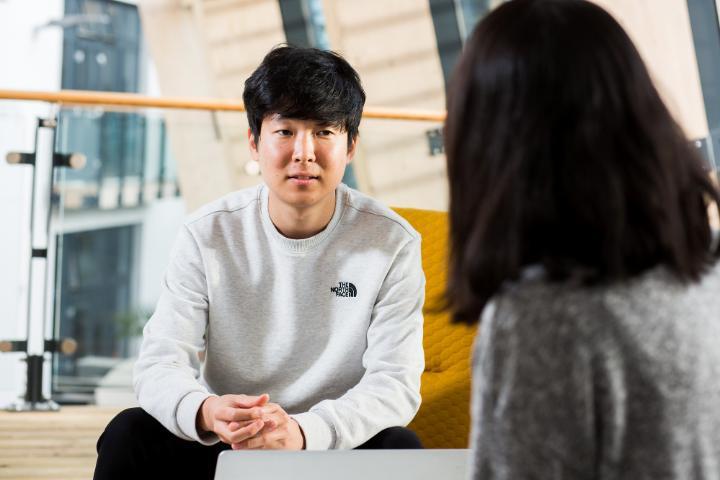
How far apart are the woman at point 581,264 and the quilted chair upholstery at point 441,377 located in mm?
1042

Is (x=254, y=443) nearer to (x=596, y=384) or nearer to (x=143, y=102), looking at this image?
(x=596, y=384)

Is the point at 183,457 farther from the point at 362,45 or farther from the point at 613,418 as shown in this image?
the point at 362,45

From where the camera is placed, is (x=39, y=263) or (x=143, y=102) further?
(x=143, y=102)

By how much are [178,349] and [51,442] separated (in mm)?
1342

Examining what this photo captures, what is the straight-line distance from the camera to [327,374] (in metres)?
1.46

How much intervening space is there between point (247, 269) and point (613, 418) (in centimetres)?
104

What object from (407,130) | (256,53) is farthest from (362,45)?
(407,130)

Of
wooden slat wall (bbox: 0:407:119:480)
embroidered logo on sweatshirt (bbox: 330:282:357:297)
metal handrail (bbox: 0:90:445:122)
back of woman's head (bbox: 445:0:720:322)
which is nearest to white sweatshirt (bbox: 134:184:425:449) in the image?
embroidered logo on sweatshirt (bbox: 330:282:357:297)

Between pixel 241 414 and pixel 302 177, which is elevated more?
pixel 302 177

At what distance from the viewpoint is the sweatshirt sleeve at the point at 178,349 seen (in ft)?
4.26

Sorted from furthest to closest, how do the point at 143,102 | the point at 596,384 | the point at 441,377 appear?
1. the point at 143,102
2. the point at 441,377
3. the point at 596,384

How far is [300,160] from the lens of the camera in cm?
145

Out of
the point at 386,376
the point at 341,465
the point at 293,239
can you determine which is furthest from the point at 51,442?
the point at 341,465

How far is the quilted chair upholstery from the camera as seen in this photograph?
5.41ft
